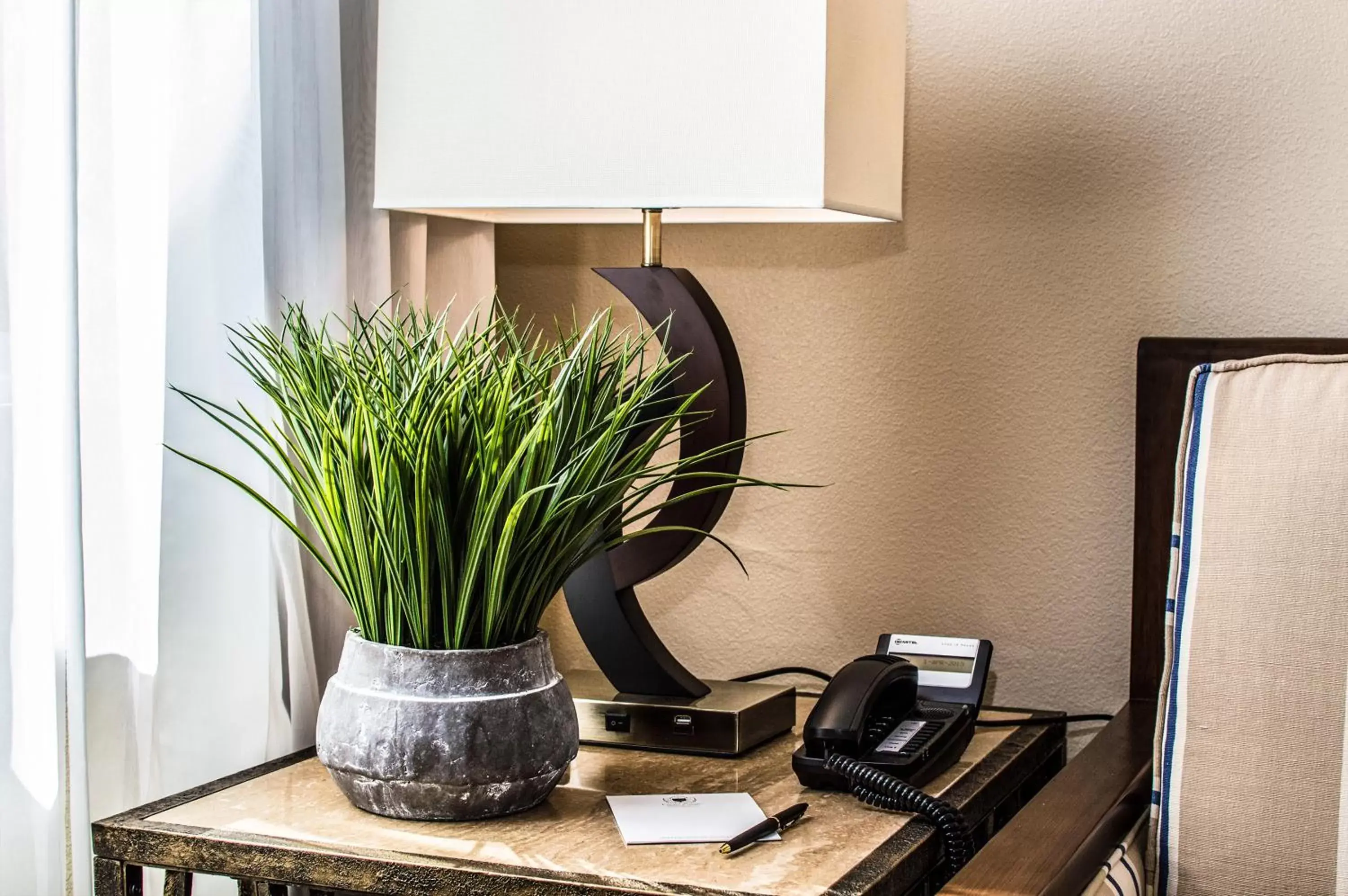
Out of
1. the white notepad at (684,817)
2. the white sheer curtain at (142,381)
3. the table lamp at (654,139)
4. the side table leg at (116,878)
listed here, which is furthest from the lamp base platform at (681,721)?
the side table leg at (116,878)

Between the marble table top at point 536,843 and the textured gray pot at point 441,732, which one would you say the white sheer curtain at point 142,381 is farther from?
the textured gray pot at point 441,732

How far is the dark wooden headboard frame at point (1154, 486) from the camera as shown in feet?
4.28

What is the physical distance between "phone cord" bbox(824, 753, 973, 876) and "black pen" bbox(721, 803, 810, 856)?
0.15ft

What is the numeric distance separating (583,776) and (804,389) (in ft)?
1.91

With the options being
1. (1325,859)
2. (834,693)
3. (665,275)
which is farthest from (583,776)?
(1325,859)

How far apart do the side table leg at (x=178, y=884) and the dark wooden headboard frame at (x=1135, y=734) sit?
1.80 ft

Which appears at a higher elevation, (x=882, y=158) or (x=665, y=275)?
(x=882, y=158)

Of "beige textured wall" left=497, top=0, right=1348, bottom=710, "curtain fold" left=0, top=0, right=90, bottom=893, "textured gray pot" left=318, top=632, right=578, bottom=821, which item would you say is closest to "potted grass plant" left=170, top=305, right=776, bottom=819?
"textured gray pot" left=318, top=632, right=578, bottom=821

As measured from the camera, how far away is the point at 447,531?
0.94 m

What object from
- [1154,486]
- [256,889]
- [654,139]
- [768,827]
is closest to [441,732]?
[768,827]

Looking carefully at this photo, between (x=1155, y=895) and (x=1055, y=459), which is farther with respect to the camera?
(x=1055, y=459)

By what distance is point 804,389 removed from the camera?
1.51 metres

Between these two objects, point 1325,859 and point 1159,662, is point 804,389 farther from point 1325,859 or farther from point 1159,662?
point 1325,859

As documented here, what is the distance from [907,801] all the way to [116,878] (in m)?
0.57
